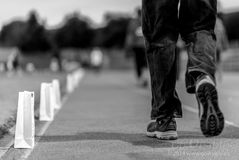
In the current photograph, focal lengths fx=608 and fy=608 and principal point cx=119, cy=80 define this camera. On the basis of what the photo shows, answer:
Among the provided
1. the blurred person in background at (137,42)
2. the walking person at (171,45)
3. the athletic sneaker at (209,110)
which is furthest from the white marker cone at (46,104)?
the blurred person in background at (137,42)

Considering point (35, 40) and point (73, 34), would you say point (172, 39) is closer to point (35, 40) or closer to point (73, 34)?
point (35, 40)

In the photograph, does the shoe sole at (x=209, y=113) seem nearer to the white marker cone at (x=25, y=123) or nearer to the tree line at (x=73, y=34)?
the white marker cone at (x=25, y=123)

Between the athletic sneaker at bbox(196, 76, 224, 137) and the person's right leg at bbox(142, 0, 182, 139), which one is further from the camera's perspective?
the person's right leg at bbox(142, 0, 182, 139)

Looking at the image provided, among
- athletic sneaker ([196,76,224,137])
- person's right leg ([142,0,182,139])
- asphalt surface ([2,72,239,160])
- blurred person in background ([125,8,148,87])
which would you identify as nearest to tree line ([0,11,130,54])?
blurred person in background ([125,8,148,87])

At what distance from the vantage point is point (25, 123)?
581 cm

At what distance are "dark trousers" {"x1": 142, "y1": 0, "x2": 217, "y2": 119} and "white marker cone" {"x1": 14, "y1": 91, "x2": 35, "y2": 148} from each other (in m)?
1.27

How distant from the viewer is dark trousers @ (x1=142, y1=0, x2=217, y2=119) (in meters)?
5.97

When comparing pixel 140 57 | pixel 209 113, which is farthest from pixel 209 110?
pixel 140 57

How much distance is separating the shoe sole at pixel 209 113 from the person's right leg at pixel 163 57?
724 millimetres

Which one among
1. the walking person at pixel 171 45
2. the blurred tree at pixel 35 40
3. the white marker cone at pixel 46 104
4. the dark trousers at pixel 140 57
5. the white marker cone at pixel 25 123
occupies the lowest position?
the blurred tree at pixel 35 40

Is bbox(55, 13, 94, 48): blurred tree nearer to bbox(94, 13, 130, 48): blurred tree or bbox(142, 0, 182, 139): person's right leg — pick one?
bbox(94, 13, 130, 48): blurred tree

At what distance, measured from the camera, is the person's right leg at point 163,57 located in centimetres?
602

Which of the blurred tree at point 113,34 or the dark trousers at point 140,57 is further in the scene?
the blurred tree at point 113,34

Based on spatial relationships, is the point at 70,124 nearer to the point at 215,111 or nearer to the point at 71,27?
the point at 215,111
